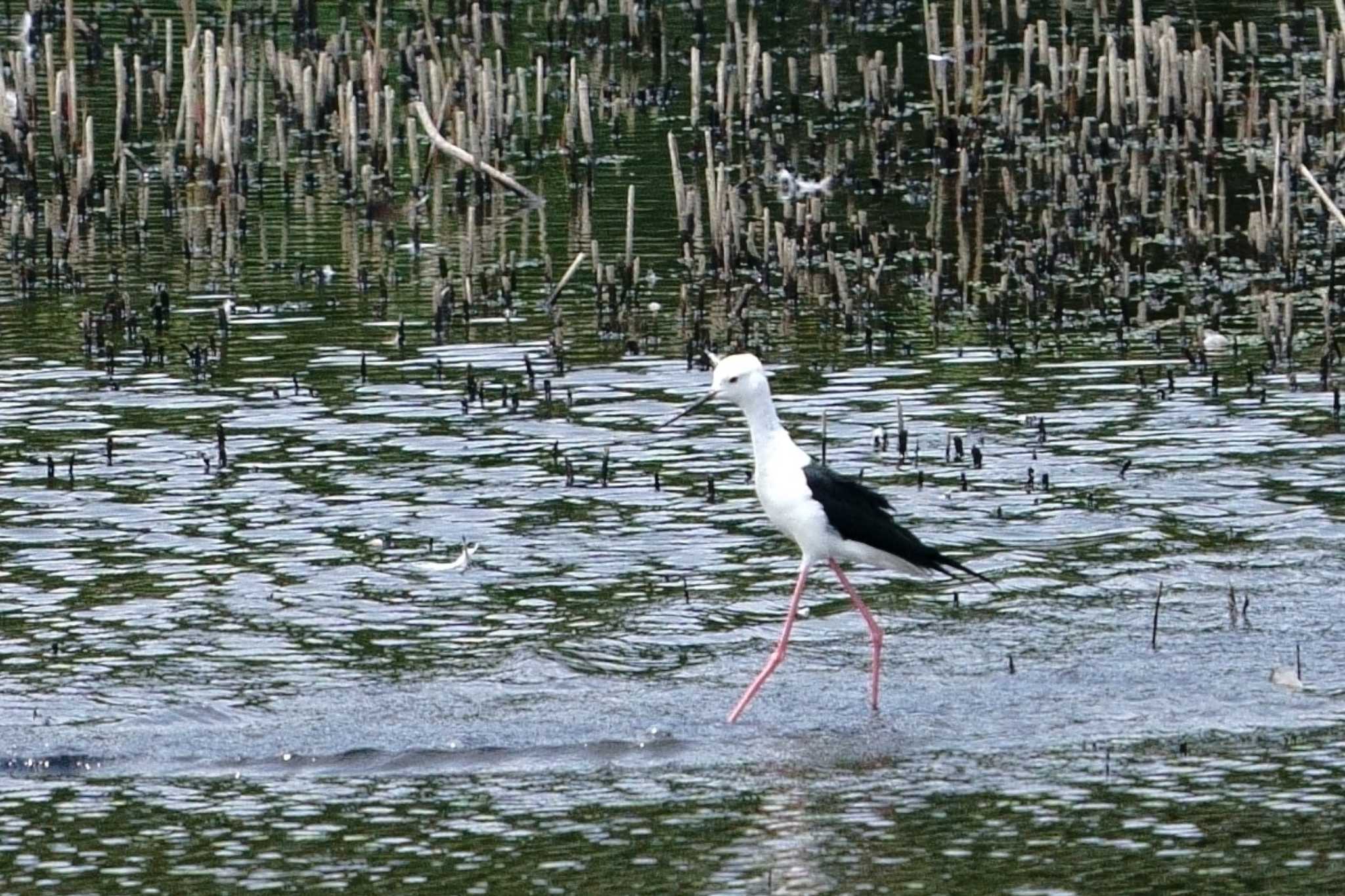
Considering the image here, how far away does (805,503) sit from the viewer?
428 inches

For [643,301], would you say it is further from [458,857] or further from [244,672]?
[458,857]

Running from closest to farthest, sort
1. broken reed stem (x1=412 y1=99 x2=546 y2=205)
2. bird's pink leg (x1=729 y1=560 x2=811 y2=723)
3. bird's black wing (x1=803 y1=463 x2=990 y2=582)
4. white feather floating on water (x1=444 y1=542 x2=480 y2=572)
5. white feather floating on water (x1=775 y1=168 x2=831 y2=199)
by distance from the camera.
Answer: bird's pink leg (x1=729 y1=560 x2=811 y2=723) < bird's black wing (x1=803 y1=463 x2=990 y2=582) < white feather floating on water (x1=444 y1=542 x2=480 y2=572) < broken reed stem (x1=412 y1=99 x2=546 y2=205) < white feather floating on water (x1=775 y1=168 x2=831 y2=199)

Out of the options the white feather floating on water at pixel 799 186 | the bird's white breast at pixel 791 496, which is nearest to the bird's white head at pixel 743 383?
the bird's white breast at pixel 791 496

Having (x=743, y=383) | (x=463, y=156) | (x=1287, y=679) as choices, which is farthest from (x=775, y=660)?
(x=463, y=156)

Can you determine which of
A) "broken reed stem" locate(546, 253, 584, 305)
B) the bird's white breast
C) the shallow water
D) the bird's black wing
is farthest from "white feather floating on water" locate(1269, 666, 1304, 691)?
"broken reed stem" locate(546, 253, 584, 305)

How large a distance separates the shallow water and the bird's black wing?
0.68 m

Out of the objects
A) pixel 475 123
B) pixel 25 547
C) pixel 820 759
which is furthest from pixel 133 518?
pixel 475 123

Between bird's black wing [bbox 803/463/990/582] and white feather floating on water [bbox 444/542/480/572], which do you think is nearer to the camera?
bird's black wing [bbox 803/463/990/582]

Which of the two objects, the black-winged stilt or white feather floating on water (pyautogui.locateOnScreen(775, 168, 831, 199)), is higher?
white feather floating on water (pyautogui.locateOnScreen(775, 168, 831, 199))

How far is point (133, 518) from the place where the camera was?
13516mm

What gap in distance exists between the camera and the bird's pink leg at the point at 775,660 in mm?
10742

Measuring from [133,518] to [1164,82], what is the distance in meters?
12.6

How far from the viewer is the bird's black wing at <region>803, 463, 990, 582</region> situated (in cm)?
1085

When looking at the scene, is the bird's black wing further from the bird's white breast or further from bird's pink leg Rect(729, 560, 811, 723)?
bird's pink leg Rect(729, 560, 811, 723)
